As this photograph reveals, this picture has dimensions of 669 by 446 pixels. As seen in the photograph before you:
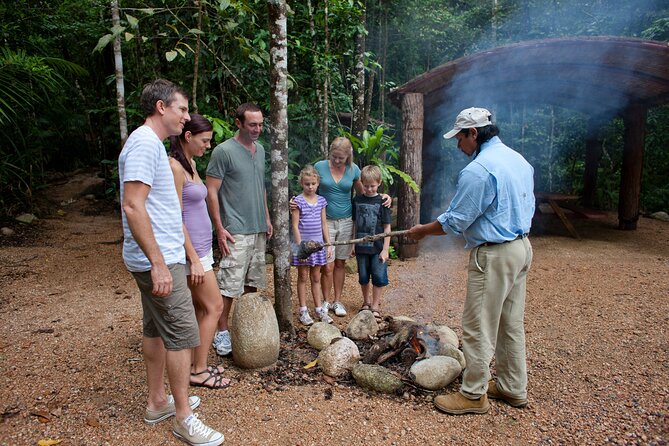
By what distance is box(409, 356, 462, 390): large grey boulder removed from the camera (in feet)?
10.9

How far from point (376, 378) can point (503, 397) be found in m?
0.88

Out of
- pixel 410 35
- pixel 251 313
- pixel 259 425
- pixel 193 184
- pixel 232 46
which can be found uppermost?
pixel 410 35

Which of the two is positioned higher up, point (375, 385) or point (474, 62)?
point (474, 62)

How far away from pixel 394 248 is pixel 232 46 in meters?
3.84

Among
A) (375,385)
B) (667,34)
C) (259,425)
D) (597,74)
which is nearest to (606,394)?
(375,385)

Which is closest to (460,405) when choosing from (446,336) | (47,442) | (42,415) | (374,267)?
(446,336)

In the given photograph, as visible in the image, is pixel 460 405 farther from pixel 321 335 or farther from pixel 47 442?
pixel 47 442

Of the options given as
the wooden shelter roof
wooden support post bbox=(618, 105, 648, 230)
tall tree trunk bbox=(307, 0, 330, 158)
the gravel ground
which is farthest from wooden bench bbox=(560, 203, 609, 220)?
tall tree trunk bbox=(307, 0, 330, 158)

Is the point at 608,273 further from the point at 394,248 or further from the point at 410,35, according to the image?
the point at 410,35

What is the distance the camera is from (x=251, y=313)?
140 inches

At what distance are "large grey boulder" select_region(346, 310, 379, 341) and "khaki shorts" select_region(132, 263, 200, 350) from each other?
1.82 m

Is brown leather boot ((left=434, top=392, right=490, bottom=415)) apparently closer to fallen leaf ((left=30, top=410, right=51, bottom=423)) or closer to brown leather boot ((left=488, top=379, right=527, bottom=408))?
brown leather boot ((left=488, top=379, right=527, bottom=408))

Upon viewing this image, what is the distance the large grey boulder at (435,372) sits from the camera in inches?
131

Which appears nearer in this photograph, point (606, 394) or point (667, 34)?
point (606, 394)
